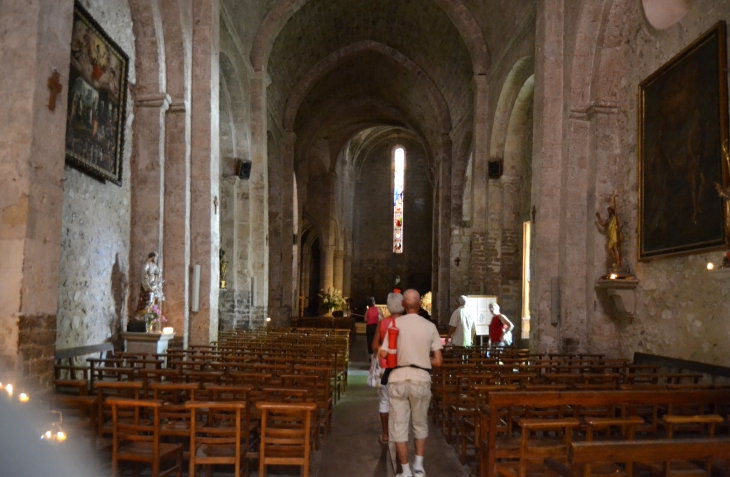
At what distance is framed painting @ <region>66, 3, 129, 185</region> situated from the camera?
8.80 meters

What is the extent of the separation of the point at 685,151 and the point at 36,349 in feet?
29.2

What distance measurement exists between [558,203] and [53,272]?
9096mm

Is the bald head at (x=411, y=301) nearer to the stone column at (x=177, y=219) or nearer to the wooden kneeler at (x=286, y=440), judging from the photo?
the wooden kneeler at (x=286, y=440)

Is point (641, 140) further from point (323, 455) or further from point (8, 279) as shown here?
point (8, 279)

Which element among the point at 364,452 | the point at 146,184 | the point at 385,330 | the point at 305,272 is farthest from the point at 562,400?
the point at 305,272

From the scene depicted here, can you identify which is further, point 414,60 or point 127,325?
point 414,60

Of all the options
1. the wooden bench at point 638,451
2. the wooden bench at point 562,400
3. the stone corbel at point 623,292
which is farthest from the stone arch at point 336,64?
the wooden bench at point 638,451

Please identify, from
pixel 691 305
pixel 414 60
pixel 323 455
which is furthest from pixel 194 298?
pixel 414 60

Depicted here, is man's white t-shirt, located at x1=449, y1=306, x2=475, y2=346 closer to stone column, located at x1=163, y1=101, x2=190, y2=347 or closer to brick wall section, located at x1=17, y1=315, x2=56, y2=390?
stone column, located at x1=163, y1=101, x2=190, y2=347

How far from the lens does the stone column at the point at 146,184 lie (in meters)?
11.1

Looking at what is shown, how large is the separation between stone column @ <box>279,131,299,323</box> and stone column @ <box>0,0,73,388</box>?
16.0 m

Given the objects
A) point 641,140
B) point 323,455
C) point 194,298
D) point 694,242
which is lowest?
point 323,455

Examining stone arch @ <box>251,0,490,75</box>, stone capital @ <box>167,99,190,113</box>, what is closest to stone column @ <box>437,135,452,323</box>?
stone arch @ <box>251,0,490,75</box>

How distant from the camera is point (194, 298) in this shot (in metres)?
11.7
